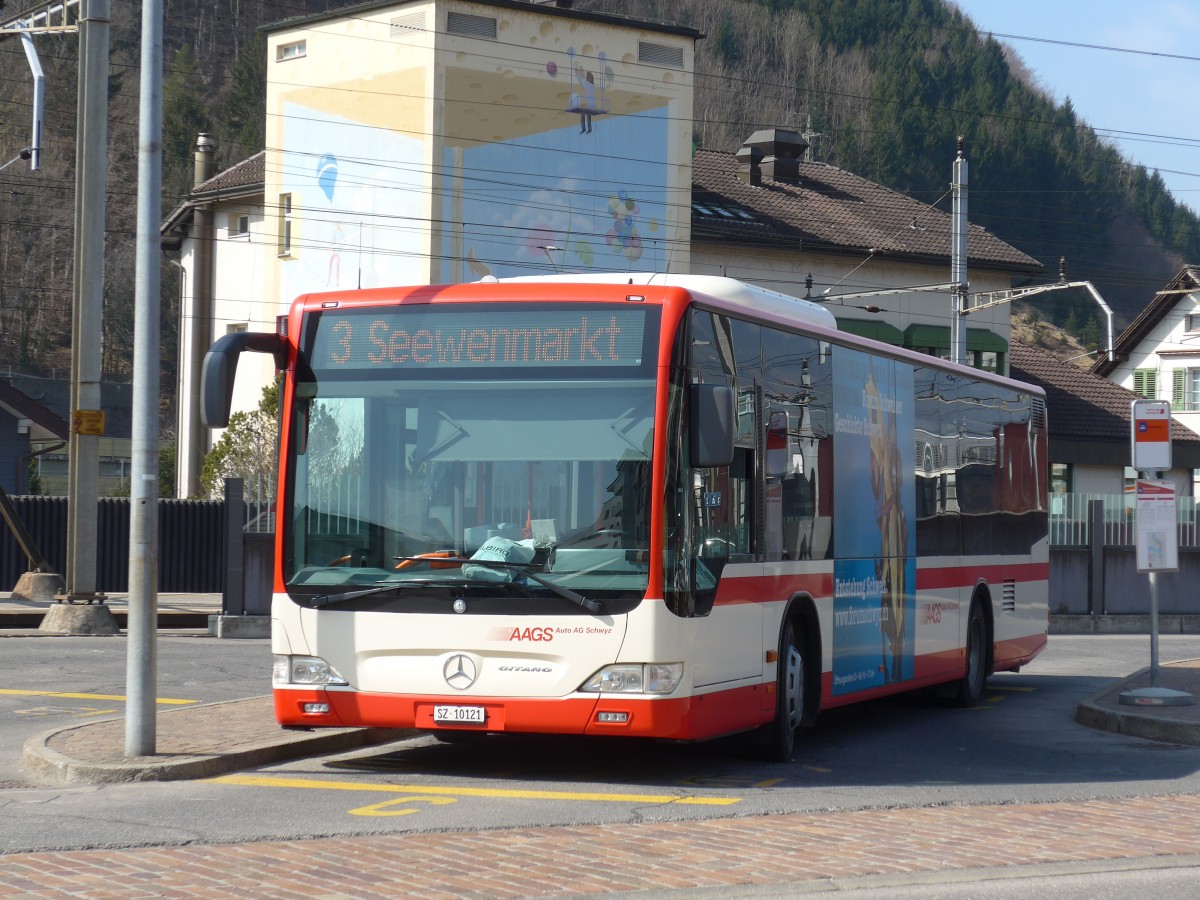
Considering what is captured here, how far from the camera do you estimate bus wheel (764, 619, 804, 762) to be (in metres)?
11.7

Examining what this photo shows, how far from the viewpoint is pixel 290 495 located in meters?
10.8

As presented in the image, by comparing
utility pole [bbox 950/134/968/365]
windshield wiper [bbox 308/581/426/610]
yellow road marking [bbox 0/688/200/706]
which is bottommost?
yellow road marking [bbox 0/688/200/706]

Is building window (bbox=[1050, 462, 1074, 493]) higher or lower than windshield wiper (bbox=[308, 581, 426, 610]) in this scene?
higher

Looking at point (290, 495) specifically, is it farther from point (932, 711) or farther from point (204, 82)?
point (204, 82)

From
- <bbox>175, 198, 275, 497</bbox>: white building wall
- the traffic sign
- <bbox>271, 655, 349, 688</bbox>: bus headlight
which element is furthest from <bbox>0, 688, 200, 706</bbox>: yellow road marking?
<bbox>175, 198, 275, 497</bbox>: white building wall

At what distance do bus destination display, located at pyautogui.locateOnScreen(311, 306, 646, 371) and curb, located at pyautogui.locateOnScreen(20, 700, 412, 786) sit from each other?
2.41 meters

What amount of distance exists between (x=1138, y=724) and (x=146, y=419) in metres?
8.00

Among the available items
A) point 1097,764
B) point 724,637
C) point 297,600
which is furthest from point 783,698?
point 297,600

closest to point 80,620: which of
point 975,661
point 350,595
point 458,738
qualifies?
point 458,738

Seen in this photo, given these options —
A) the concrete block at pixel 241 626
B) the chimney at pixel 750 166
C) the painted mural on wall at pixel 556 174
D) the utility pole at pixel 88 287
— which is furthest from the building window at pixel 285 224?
the utility pole at pixel 88 287

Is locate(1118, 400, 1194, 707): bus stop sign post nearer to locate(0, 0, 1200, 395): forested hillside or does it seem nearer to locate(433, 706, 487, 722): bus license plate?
locate(433, 706, 487, 722): bus license plate

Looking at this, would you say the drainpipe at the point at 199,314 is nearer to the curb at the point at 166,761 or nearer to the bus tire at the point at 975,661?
the bus tire at the point at 975,661

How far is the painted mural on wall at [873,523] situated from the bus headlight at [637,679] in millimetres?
2963

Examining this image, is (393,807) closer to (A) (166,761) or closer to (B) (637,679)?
(B) (637,679)
